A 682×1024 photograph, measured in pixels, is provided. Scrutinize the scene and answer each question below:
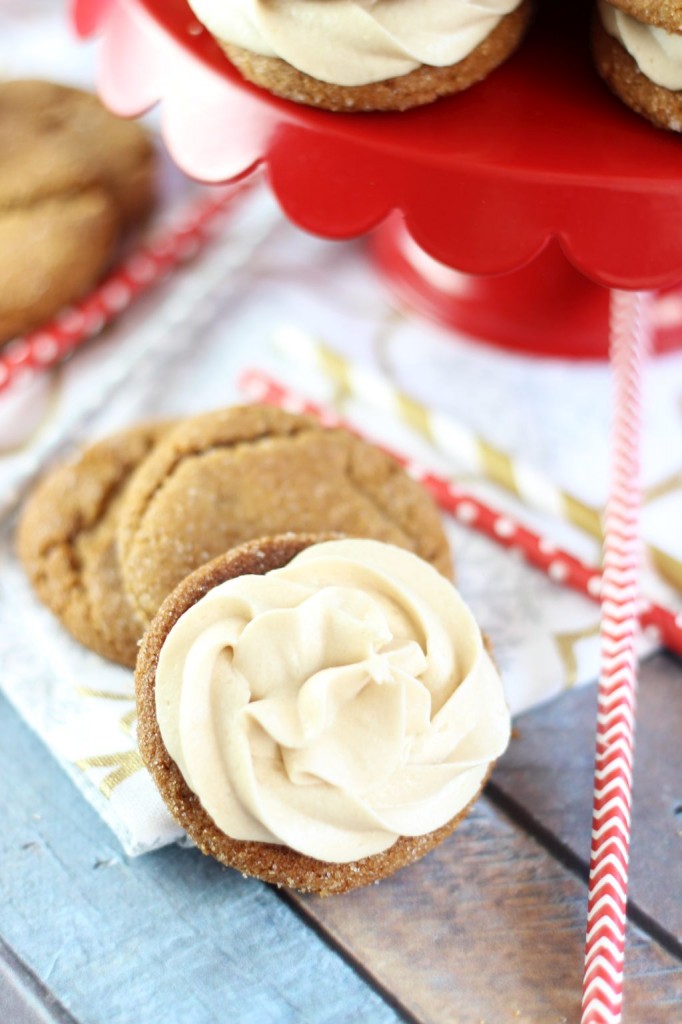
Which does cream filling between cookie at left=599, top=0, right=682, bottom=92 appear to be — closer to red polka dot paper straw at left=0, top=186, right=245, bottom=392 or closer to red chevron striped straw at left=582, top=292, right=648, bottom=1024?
red chevron striped straw at left=582, top=292, right=648, bottom=1024

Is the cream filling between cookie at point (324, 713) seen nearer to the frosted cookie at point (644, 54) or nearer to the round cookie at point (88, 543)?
the round cookie at point (88, 543)

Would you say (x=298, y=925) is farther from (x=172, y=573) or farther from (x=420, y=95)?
(x=420, y=95)

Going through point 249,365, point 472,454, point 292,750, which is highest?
point 292,750

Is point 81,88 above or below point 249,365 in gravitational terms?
above

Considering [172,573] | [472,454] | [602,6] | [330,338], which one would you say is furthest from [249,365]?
[602,6]

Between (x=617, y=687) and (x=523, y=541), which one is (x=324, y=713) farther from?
(x=523, y=541)
